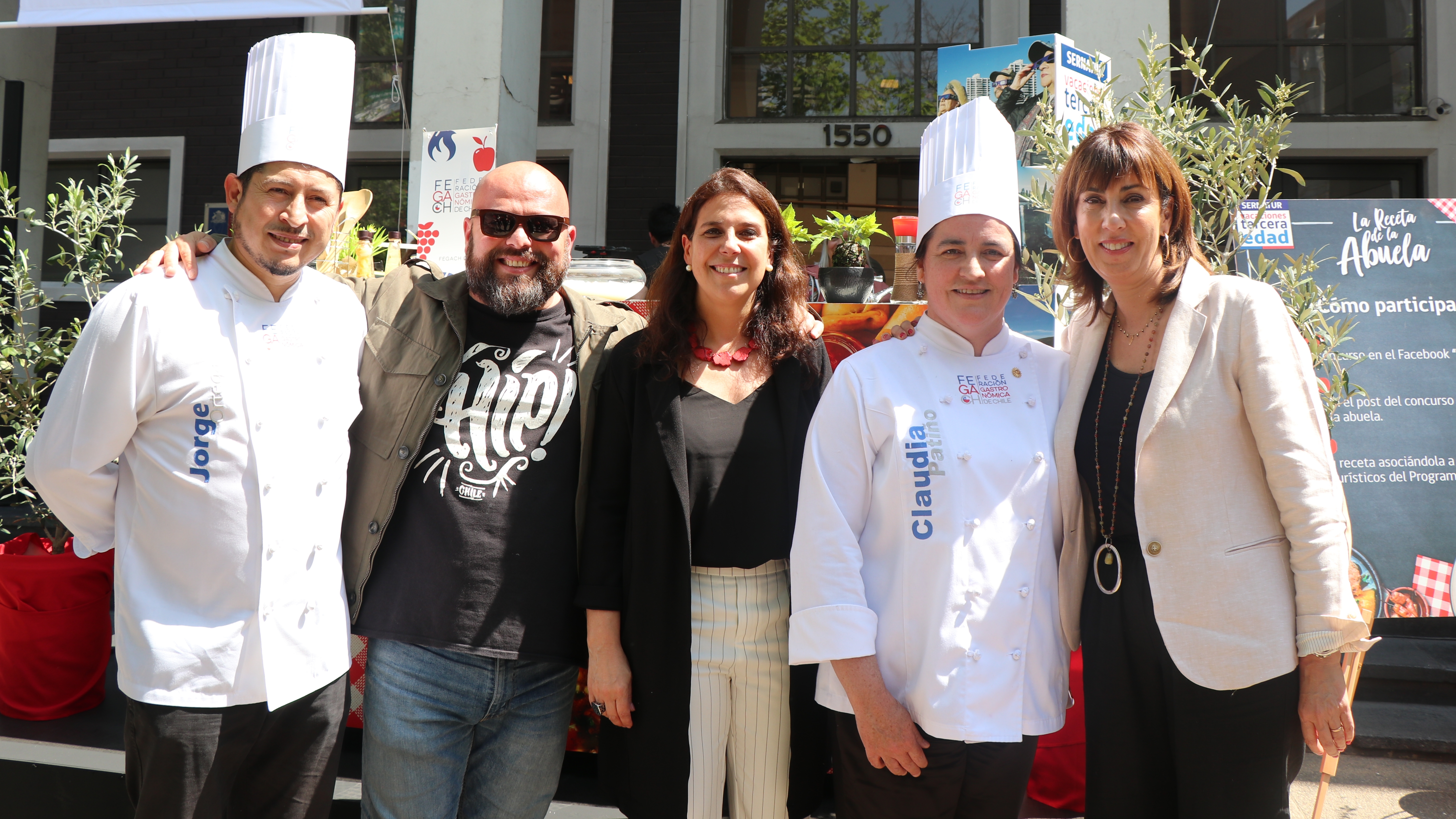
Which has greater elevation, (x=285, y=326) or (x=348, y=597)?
(x=285, y=326)

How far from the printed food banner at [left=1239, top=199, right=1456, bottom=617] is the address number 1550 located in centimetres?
461

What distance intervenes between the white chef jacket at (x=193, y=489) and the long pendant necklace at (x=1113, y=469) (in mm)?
1614

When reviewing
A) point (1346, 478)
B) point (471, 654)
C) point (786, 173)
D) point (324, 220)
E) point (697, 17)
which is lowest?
point (471, 654)

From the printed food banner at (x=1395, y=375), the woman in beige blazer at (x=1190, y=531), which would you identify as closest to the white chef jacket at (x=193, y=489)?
the woman in beige blazer at (x=1190, y=531)

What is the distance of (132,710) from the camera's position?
1813mm

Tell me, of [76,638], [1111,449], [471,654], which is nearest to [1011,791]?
[1111,449]

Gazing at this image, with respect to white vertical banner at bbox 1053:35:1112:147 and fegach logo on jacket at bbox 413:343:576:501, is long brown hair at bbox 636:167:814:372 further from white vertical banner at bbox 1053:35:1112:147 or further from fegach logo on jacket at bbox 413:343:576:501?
white vertical banner at bbox 1053:35:1112:147

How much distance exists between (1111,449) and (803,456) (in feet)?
2.03

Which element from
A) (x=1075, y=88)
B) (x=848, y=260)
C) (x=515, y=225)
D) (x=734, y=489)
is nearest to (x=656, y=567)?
(x=734, y=489)

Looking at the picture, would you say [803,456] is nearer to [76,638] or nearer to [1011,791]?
[1011,791]

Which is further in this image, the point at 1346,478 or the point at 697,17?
the point at 697,17

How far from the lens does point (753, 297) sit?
2.16 m

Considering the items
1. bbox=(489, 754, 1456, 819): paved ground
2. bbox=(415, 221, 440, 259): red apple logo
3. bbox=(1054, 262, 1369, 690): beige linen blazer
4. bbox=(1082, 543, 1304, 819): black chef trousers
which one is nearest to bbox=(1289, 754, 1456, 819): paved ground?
bbox=(489, 754, 1456, 819): paved ground

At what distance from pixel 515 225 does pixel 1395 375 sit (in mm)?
3706
